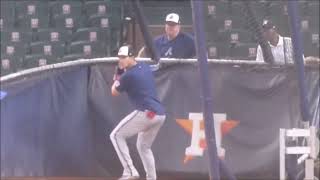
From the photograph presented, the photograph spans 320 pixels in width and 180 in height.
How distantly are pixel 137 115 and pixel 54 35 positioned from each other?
743 cm

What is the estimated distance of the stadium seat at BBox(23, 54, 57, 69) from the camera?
14795 mm

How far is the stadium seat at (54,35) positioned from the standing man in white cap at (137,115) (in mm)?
7019

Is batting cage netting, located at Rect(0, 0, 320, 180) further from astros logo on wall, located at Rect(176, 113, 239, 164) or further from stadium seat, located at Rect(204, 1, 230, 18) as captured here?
stadium seat, located at Rect(204, 1, 230, 18)

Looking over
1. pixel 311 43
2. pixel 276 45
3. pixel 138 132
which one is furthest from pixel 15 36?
pixel 276 45

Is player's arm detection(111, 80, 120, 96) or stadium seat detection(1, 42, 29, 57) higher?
stadium seat detection(1, 42, 29, 57)

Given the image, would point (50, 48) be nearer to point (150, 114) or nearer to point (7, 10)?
point (7, 10)

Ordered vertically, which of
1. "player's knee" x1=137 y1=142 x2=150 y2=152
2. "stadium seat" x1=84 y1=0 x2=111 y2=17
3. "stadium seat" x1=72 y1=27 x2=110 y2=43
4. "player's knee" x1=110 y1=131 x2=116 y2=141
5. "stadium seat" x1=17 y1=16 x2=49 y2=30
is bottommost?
"player's knee" x1=137 y1=142 x2=150 y2=152

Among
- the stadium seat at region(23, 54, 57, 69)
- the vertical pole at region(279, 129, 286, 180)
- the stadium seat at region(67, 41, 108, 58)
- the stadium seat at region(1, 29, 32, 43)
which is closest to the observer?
the vertical pole at region(279, 129, 286, 180)

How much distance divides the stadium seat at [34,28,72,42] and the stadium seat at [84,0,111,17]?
1.99 ft

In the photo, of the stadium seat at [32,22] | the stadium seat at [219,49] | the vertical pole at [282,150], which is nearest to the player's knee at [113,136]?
the vertical pole at [282,150]

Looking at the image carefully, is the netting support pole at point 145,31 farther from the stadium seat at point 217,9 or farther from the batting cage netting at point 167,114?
the stadium seat at point 217,9

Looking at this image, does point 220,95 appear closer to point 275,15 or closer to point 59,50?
point 275,15

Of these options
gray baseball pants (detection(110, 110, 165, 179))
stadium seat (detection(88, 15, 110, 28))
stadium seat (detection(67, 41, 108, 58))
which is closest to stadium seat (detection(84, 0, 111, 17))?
stadium seat (detection(88, 15, 110, 28))

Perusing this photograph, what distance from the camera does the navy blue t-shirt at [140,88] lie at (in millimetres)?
8203
